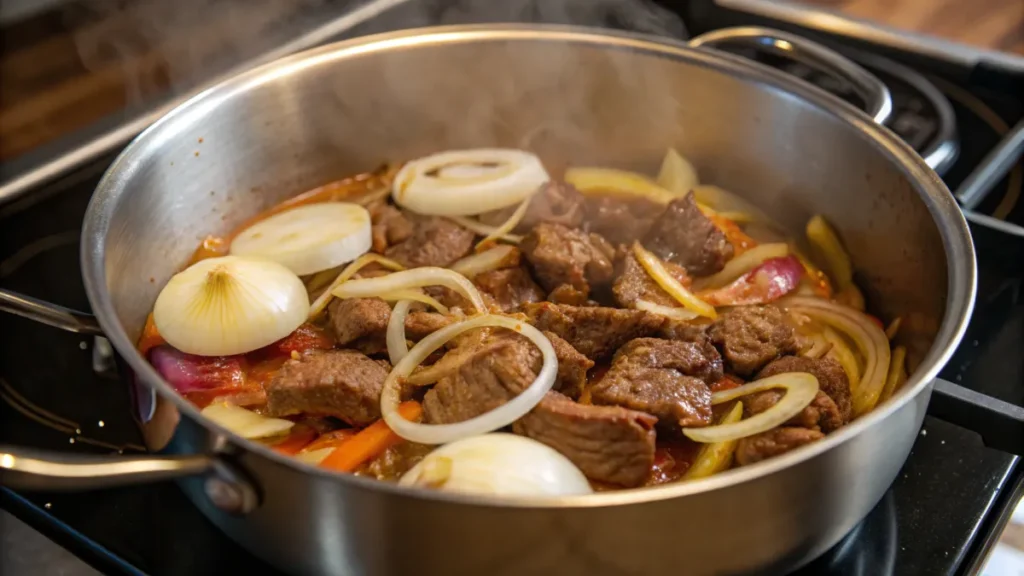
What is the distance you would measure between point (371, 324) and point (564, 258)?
47 centimetres

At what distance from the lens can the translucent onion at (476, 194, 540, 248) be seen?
85.0 inches

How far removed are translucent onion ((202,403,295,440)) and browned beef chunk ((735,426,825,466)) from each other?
815 mm

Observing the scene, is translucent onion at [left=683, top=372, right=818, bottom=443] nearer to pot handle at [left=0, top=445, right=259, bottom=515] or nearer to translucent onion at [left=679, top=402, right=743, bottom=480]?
translucent onion at [left=679, top=402, right=743, bottom=480]

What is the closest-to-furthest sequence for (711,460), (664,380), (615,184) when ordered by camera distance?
(711,460) < (664,380) < (615,184)

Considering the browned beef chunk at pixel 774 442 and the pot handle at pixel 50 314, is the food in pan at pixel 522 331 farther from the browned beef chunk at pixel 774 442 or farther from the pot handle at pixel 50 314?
the pot handle at pixel 50 314

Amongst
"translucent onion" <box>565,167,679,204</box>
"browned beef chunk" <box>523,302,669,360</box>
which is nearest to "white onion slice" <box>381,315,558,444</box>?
"browned beef chunk" <box>523,302,669,360</box>

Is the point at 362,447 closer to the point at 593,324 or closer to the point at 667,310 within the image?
the point at 593,324

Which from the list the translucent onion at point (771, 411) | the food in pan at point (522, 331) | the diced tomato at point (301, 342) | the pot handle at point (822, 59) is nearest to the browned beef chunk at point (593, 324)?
the food in pan at point (522, 331)

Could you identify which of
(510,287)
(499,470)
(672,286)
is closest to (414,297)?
(510,287)

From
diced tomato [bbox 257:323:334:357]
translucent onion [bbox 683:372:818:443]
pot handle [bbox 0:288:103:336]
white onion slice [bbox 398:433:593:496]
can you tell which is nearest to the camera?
white onion slice [bbox 398:433:593:496]

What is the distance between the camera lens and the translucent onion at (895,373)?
1.78 metres

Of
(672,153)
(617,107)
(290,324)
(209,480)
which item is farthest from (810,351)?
(209,480)

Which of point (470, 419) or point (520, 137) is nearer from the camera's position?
point (470, 419)

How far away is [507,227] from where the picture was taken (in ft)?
7.14
